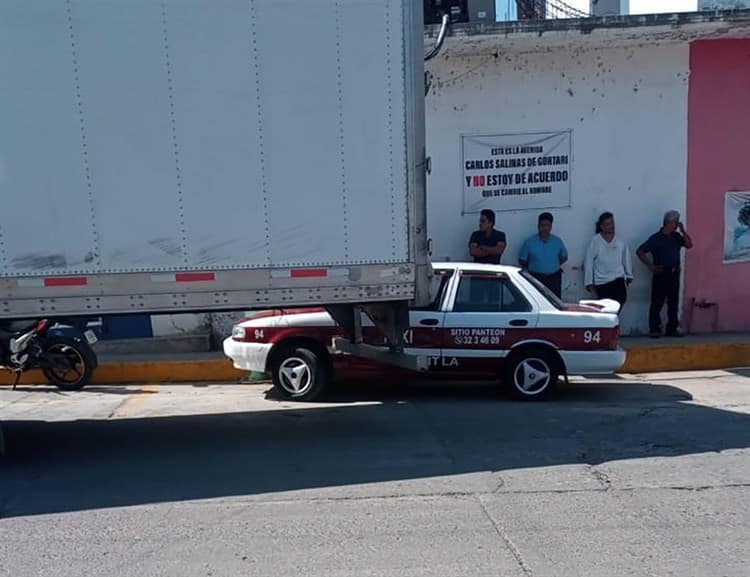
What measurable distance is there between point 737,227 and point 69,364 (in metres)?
9.92

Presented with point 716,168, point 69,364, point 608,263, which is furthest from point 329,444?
point 716,168

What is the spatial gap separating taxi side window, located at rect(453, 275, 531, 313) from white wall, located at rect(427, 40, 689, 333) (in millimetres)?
3234

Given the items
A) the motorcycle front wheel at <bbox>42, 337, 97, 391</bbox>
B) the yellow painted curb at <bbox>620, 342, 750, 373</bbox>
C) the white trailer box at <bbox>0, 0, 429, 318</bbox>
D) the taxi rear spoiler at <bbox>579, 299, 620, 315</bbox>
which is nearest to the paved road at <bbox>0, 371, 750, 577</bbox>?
the motorcycle front wheel at <bbox>42, 337, 97, 391</bbox>

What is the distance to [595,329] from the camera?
311 inches

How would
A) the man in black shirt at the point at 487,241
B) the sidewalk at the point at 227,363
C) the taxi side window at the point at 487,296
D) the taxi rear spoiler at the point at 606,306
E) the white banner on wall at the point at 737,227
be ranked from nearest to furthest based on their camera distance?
the taxi side window at the point at 487,296 → the taxi rear spoiler at the point at 606,306 → the sidewalk at the point at 227,363 → the man in black shirt at the point at 487,241 → the white banner on wall at the point at 737,227

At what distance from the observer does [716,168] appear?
1127cm

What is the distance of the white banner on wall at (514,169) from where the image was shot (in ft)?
36.3

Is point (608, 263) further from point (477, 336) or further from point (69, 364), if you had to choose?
point (69, 364)

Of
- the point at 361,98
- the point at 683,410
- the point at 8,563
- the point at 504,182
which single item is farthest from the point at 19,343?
the point at 504,182

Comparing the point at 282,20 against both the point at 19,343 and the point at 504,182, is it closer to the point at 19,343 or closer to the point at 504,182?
the point at 19,343

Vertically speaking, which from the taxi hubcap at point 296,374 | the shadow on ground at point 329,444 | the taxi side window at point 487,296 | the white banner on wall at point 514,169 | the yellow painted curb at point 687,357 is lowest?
the yellow painted curb at point 687,357

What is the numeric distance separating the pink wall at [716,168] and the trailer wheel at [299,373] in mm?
6558

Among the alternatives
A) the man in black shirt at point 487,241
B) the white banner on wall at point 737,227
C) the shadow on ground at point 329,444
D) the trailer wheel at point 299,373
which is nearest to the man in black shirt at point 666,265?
the white banner on wall at point 737,227

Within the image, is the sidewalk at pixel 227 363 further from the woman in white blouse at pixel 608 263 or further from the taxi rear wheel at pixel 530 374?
the taxi rear wheel at pixel 530 374
